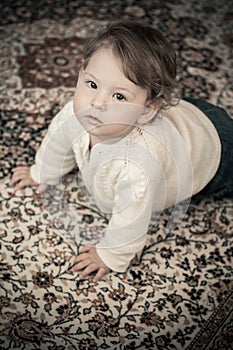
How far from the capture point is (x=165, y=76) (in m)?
1.20

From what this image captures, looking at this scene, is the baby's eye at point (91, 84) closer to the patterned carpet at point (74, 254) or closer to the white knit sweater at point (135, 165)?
the white knit sweater at point (135, 165)

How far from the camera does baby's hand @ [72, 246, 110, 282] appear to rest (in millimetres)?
1381

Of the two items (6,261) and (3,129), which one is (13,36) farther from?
(6,261)

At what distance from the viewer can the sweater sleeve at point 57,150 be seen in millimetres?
1387

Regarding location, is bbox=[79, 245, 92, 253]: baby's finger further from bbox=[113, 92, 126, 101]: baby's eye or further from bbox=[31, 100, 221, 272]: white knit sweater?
bbox=[113, 92, 126, 101]: baby's eye

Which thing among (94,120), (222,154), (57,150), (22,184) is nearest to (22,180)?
(22,184)

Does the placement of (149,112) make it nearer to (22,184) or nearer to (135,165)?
(135,165)

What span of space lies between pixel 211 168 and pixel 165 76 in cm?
33

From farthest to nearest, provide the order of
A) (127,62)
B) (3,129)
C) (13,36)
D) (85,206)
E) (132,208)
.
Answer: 1. (13,36)
2. (3,129)
3. (85,206)
4. (132,208)
5. (127,62)

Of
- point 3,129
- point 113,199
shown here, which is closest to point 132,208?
point 113,199

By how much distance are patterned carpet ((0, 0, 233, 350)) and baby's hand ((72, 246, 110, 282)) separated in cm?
2

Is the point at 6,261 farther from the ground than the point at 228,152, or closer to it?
closer to it

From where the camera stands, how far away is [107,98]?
117 centimetres

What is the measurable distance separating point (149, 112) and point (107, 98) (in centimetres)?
11
